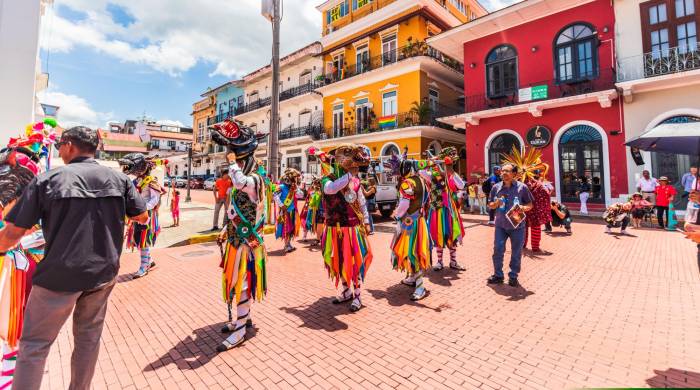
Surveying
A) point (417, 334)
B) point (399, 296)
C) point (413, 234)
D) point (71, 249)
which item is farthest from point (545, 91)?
point (71, 249)

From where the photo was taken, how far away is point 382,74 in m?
21.2

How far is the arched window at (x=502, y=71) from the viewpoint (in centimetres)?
1594

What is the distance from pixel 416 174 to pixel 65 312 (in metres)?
4.01

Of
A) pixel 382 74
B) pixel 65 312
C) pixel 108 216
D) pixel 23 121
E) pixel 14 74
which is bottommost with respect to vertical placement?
pixel 65 312

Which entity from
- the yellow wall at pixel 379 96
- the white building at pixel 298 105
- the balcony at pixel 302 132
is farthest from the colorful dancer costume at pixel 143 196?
the balcony at pixel 302 132

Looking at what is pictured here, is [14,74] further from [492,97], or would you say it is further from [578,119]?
[578,119]

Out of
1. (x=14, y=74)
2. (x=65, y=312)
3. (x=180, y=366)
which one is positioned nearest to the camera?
(x=65, y=312)

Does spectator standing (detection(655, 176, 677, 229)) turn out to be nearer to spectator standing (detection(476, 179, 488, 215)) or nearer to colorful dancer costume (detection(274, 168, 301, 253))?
spectator standing (detection(476, 179, 488, 215))

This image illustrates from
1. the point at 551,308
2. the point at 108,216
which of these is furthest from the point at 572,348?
the point at 108,216

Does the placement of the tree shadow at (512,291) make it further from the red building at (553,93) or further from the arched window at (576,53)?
the arched window at (576,53)

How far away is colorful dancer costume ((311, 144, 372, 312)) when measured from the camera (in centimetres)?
405

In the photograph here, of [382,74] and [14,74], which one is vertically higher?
[382,74]

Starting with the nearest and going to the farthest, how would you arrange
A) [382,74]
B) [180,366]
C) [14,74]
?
[180,366] → [14,74] → [382,74]

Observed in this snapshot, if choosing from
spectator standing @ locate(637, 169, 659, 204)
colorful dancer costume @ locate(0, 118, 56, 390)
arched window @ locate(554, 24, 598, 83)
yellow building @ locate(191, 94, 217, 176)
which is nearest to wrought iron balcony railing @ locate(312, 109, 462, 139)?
arched window @ locate(554, 24, 598, 83)
